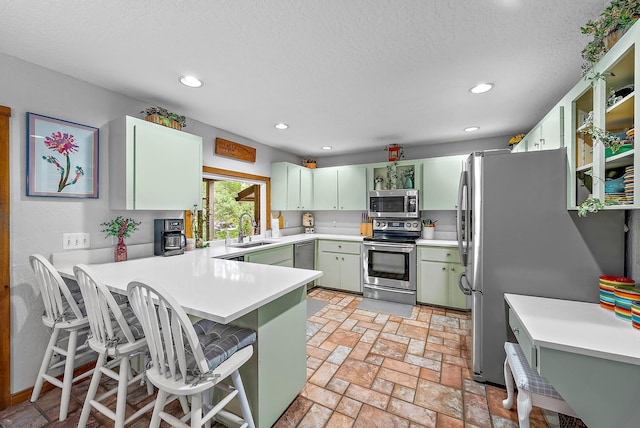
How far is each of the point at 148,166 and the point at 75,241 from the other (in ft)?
2.67

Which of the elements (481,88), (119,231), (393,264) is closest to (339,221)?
(393,264)

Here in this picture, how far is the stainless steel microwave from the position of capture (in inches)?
152

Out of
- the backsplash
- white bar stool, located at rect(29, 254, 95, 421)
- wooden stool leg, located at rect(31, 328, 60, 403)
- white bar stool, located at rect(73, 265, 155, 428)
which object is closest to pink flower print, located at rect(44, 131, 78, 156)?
white bar stool, located at rect(29, 254, 95, 421)

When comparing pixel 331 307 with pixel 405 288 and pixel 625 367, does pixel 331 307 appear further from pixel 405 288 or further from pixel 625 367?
pixel 625 367

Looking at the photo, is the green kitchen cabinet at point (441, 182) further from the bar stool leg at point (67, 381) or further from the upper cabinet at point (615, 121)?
the bar stool leg at point (67, 381)

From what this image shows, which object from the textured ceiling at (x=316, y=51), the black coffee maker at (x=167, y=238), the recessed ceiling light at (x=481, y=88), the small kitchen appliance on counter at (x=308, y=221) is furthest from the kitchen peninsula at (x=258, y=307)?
the small kitchen appliance on counter at (x=308, y=221)

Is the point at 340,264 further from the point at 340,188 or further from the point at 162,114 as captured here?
the point at 162,114

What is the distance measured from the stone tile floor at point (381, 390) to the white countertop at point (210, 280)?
863 mm

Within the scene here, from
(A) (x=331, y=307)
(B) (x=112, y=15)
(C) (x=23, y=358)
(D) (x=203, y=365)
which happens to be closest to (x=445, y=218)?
(A) (x=331, y=307)

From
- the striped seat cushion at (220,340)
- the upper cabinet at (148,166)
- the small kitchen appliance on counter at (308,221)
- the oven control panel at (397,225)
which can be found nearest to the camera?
the striped seat cushion at (220,340)

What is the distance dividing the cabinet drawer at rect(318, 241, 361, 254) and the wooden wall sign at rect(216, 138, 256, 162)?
175 cm

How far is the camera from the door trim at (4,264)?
176 centimetres

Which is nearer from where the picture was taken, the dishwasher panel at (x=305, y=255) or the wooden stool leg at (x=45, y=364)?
the wooden stool leg at (x=45, y=364)

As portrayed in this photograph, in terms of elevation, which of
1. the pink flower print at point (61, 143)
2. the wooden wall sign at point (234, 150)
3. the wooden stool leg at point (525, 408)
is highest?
the wooden wall sign at point (234, 150)
